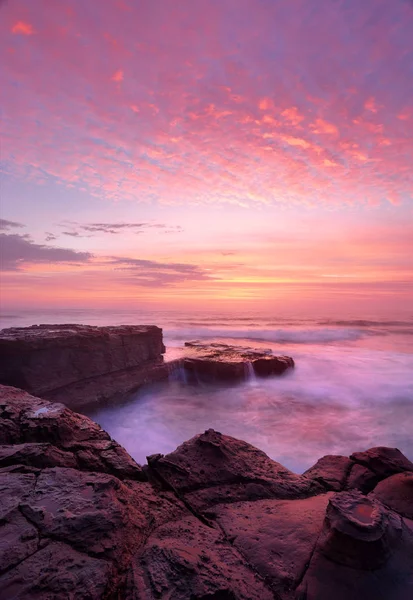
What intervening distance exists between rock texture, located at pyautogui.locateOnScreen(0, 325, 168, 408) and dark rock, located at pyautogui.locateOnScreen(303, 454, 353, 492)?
7.95 meters

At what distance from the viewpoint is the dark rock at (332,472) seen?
424 cm

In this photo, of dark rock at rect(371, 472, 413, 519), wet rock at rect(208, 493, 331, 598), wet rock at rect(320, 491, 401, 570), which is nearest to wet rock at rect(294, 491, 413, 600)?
wet rock at rect(320, 491, 401, 570)

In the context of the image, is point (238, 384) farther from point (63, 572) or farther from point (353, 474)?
point (63, 572)

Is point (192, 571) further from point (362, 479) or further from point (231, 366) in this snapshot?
point (231, 366)

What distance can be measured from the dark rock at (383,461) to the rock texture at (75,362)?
848 cm

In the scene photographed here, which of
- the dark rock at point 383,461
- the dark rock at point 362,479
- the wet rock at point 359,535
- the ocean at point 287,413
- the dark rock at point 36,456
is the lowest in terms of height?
the ocean at point 287,413

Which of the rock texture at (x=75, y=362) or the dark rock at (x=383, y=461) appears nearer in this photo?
the dark rock at (x=383, y=461)

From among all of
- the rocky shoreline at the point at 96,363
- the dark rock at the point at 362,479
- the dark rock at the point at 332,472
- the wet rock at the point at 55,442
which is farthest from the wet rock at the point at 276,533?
the rocky shoreline at the point at 96,363

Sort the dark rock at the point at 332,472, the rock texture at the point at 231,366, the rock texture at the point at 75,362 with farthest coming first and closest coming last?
1. the rock texture at the point at 231,366
2. the rock texture at the point at 75,362
3. the dark rock at the point at 332,472

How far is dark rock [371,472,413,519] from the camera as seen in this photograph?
349 cm

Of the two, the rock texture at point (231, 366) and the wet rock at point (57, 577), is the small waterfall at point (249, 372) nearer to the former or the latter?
the rock texture at point (231, 366)

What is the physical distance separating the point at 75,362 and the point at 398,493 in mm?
10152

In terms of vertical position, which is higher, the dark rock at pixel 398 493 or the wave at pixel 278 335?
the dark rock at pixel 398 493

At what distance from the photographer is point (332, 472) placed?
4.53 m
